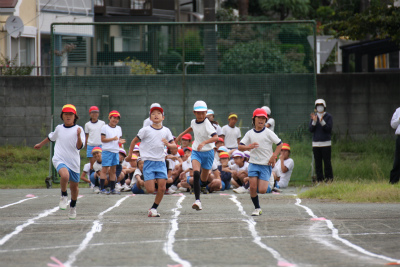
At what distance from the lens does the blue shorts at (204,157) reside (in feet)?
46.5

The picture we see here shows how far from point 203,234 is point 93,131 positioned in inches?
370

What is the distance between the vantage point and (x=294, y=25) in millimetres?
20109

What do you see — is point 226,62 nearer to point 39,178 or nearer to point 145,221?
point 39,178

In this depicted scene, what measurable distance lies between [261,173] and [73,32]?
29.3ft

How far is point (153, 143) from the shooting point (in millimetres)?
13180

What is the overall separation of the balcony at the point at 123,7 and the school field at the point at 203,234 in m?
27.4

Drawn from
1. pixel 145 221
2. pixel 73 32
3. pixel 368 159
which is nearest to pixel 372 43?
pixel 368 159

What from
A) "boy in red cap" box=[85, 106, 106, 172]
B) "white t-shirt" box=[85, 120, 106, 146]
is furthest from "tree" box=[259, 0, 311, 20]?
"white t-shirt" box=[85, 120, 106, 146]

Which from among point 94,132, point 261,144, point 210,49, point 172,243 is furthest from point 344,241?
point 210,49

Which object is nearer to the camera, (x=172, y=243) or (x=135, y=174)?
(x=172, y=243)

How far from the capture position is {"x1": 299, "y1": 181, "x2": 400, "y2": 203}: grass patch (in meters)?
14.9

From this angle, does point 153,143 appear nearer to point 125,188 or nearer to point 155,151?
point 155,151

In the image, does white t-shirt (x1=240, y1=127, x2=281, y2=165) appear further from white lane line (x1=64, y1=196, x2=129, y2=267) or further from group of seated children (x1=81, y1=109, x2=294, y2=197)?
group of seated children (x1=81, y1=109, x2=294, y2=197)

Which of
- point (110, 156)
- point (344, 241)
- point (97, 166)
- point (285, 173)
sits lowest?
point (344, 241)
